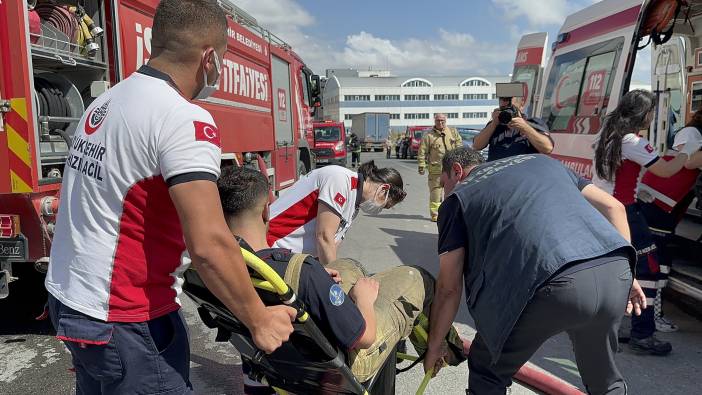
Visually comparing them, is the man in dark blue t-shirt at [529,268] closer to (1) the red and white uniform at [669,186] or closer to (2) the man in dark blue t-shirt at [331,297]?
(2) the man in dark blue t-shirt at [331,297]

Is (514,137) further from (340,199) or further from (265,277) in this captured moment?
(265,277)

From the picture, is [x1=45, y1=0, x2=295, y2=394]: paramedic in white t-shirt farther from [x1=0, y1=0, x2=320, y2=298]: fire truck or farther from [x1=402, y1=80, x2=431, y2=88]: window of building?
[x1=402, y1=80, x2=431, y2=88]: window of building

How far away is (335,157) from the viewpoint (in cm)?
2047

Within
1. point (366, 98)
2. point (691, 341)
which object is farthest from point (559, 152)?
point (366, 98)

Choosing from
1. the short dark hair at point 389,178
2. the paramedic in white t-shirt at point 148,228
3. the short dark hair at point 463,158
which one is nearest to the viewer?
the paramedic in white t-shirt at point 148,228

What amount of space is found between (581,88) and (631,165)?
5.86 feet

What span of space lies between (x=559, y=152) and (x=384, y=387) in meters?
3.96

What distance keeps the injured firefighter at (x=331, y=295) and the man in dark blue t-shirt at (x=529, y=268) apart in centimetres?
21

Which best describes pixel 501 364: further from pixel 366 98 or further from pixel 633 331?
pixel 366 98

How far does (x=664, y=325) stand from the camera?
13.4 feet

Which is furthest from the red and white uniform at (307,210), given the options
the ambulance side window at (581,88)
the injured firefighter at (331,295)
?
the ambulance side window at (581,88)

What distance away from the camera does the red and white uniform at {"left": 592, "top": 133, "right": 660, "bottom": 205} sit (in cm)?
363

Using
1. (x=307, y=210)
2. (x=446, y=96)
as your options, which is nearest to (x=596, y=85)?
(x=307, y=210)

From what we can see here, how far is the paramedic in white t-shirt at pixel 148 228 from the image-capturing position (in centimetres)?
145
